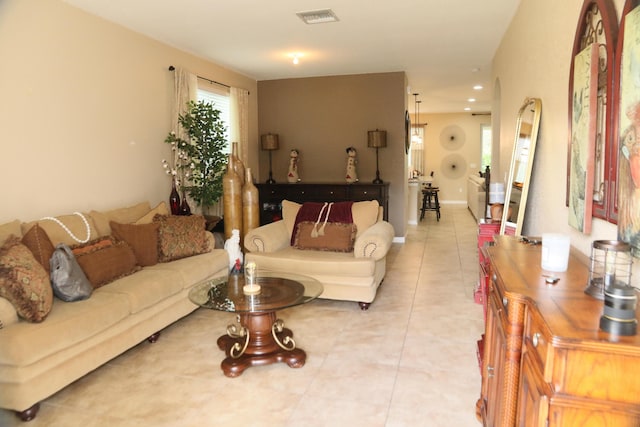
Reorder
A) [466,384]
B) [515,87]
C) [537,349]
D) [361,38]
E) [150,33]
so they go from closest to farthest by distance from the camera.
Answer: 1. [537,349]
2. [466,384]
3. [515,87]
4. [150,33]
5. [361,38]

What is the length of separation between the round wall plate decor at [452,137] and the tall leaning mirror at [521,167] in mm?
9691

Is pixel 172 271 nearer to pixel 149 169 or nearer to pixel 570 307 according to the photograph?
pixel 149 169

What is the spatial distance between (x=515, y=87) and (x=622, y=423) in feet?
12.2

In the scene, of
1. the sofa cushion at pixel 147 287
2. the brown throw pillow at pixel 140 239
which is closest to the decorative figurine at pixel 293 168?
the brown throw pillow at pixel 140 239

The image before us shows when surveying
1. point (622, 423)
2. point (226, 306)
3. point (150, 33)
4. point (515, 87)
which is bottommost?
point (226, 306)

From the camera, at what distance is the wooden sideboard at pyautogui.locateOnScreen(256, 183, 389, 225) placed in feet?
22.2

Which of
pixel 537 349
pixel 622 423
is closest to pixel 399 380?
pixel 537 349

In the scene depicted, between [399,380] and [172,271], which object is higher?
[172,271]

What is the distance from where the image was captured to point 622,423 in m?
1.11

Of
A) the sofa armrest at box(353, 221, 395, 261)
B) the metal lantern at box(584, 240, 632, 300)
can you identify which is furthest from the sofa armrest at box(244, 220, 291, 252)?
the metal lantern at box(584, 240, 632, 300)

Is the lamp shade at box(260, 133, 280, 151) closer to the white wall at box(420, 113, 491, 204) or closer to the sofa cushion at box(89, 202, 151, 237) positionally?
the sofa cushion at box(89, 202, 151, 237)

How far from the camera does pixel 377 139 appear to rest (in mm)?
6727

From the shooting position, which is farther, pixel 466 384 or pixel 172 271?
pixel 172 271

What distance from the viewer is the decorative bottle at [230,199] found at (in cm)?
518
